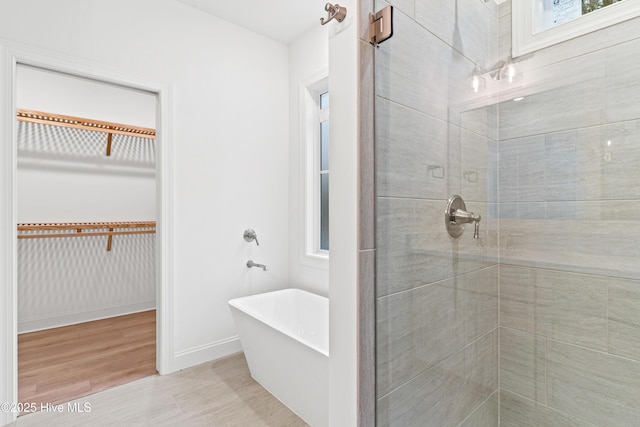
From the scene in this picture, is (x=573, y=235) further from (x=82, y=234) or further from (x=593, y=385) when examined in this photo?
(x=82, y=234)

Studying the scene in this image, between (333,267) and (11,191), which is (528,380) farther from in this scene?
(11,191)

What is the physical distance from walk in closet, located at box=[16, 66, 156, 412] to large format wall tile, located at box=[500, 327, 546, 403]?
237 centimetres

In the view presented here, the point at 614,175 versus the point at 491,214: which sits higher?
the point at 614,175

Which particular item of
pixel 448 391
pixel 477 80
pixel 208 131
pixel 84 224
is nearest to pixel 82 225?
pixel 84 224

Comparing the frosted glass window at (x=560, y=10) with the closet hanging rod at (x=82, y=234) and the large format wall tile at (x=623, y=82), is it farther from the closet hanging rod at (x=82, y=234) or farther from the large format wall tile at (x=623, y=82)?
the closet hanging rod at (x=82, y=234)

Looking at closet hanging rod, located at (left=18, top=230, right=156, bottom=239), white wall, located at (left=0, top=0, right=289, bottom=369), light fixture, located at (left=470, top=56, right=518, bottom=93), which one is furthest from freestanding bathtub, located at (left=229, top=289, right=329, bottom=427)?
closet hanging rod, located at (left=18, top=230, right=156, bottom=239)

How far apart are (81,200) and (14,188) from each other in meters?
1.66

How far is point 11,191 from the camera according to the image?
68.9 inches

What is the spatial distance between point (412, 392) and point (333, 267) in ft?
1.70

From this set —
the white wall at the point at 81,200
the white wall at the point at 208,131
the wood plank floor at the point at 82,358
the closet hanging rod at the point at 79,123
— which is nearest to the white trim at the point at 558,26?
the white wall at the point at 208,131

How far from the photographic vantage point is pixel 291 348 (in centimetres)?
171

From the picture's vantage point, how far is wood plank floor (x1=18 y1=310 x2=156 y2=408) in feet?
6.71

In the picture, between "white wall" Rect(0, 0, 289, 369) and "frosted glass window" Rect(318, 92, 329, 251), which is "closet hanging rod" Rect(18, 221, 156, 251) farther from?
"frosted glass window" Rect(318, 92, 329, 251)

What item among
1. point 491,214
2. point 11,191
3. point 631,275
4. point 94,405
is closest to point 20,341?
point 94,405
